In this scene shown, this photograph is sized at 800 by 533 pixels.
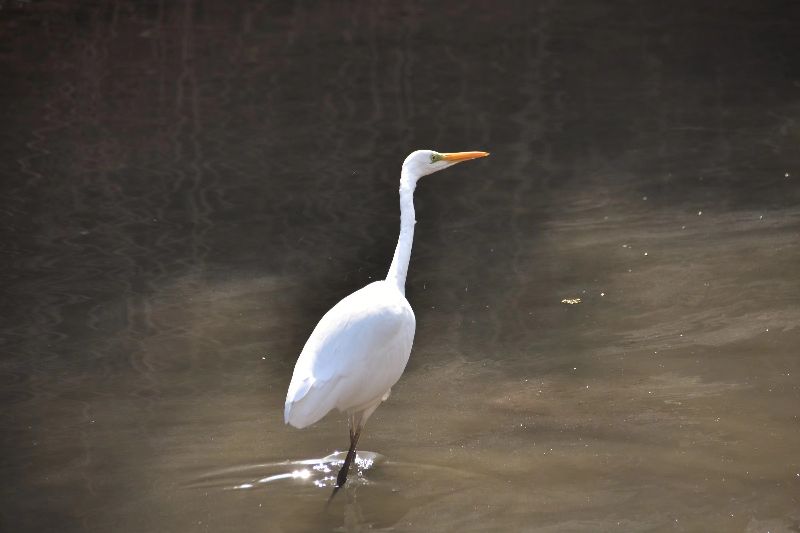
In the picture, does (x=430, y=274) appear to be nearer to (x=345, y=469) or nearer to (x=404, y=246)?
(x=404, y=246)

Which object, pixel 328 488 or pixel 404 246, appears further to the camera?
pixel 404 246

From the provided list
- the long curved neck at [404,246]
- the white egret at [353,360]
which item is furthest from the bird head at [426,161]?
the white egret at [353,360]

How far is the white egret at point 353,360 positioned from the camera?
417cm

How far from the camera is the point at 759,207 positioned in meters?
6.70

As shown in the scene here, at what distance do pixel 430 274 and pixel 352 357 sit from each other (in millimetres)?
2066

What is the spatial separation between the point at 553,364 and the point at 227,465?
59.3 inches

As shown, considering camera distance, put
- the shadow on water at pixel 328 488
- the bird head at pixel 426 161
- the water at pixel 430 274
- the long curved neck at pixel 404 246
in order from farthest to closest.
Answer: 1. the bird head at pixel 426 161
2. the long curved neck at pixel 404 246
3. the water at pixel 430 274
4. the shadow on water at pixel 328 488

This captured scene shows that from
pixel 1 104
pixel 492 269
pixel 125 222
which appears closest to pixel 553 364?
pixel 492 269

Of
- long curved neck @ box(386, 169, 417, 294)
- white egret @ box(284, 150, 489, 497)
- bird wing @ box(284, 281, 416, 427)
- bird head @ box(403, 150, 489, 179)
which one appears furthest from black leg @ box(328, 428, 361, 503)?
bird head @ box(403, 150, 489, 179)

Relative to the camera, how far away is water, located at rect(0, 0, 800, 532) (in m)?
4.29

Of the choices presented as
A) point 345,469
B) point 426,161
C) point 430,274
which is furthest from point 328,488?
point 430,274

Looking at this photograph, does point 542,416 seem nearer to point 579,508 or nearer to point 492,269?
point 579,508

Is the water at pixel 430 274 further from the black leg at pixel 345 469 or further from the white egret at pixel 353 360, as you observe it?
the white egret at pixel 353 360

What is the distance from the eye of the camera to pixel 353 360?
14.1ft
